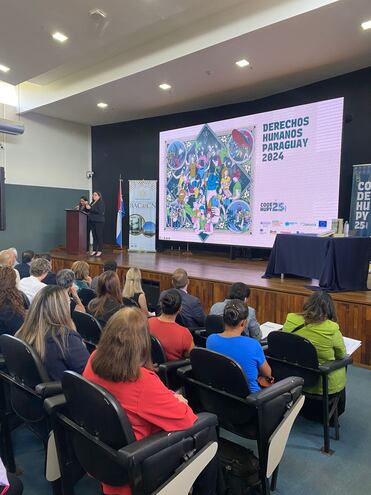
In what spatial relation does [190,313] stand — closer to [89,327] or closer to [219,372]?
[89,327]

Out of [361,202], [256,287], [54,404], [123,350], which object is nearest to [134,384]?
[123,350]

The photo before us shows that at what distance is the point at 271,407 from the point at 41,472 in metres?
1.31

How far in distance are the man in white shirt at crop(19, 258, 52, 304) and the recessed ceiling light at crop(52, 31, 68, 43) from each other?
3634 millimetres

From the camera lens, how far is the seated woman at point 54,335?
1836mm

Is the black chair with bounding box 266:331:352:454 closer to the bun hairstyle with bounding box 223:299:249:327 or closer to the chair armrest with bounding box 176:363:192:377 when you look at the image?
the bun hairstyle with bounding box 223:299:249:327

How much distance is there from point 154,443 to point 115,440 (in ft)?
0.45

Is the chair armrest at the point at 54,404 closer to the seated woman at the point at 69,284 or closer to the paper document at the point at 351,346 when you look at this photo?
the seated woman at the point at 69,284

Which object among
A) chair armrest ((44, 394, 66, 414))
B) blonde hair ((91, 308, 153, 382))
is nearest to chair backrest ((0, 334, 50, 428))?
chair armrest ((44, 394, 66, 414))

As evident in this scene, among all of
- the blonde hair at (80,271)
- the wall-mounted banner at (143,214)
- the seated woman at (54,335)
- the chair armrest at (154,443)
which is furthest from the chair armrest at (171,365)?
the wall-mounted banner at (143,214)

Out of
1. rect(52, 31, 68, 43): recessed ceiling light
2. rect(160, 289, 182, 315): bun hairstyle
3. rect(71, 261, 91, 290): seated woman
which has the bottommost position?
rect(71, 261, 91, 290): seated woman

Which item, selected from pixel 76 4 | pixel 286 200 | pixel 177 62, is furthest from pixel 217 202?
pixel 76 4

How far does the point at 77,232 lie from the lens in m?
8.30

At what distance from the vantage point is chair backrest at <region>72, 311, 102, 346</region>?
258 centimetres

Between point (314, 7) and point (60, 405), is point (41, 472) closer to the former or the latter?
point (60, 405)
